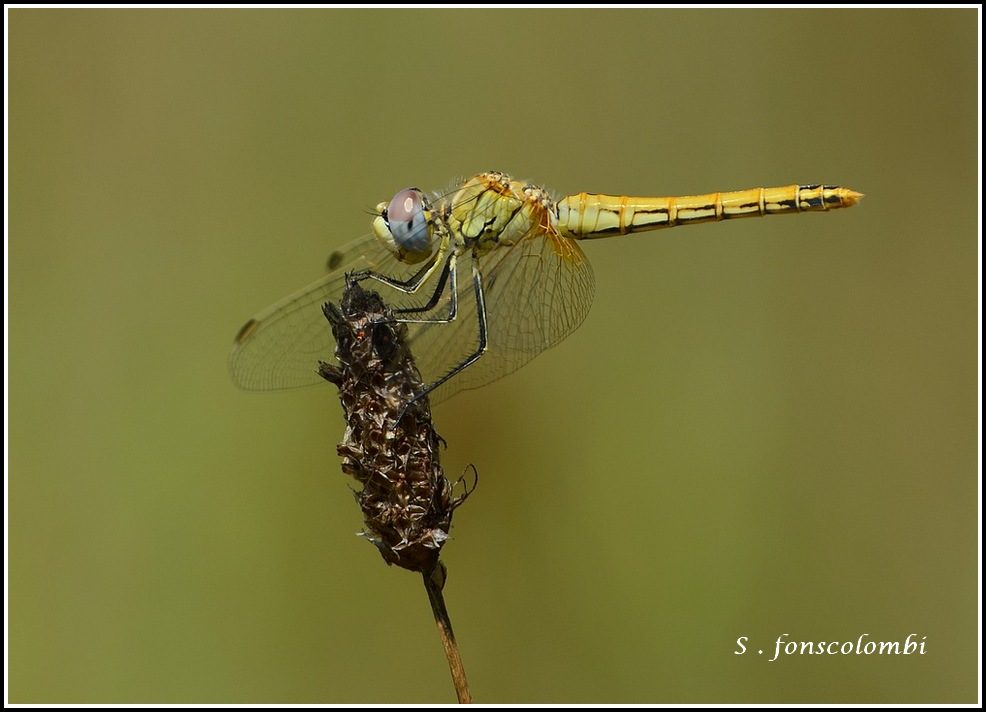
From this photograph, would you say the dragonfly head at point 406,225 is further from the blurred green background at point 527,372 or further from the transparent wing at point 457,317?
the blurred green background at point 527,372

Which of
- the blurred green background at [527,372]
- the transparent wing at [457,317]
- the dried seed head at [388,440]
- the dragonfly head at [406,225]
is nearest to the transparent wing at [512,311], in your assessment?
the transparent wing at [457,317]

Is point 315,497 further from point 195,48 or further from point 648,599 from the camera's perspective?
point 195,48

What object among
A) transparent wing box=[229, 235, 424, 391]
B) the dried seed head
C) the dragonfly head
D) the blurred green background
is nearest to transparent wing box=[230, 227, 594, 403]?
transparent wing box=[229, 235, 424, 391]

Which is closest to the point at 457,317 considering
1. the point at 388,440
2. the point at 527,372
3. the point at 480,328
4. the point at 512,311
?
the point at 480,328

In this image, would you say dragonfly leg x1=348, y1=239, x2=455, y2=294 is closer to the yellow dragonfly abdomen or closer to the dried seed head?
the yellow dragonfly abdomen

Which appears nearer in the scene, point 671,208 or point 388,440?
point 388,440

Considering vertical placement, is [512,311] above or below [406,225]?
below

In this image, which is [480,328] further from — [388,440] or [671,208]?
[388,440]
